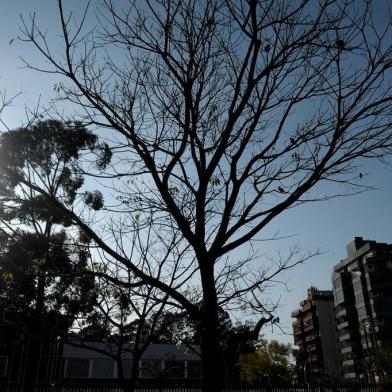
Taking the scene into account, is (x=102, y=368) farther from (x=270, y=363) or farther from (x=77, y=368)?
(x=270, y=363)

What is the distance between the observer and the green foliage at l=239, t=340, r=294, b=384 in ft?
197

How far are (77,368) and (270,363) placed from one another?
34.1 m

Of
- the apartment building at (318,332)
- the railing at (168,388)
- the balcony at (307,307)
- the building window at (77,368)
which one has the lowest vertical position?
the railing at (168,388)

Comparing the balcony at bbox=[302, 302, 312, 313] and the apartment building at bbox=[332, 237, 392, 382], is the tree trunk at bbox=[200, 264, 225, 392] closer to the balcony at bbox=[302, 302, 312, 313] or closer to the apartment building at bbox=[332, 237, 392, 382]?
the apartment building at bbox=[332, 237, 392, 382]

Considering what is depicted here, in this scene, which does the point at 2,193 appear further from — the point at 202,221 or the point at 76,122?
the point at 202,221

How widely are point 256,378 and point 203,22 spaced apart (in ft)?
204

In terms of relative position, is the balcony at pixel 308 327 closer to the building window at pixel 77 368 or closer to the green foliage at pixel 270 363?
the green foliage at pixel 270 363

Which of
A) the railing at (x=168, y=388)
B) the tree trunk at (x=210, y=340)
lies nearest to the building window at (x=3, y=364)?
the railing at (x=168, y=388)

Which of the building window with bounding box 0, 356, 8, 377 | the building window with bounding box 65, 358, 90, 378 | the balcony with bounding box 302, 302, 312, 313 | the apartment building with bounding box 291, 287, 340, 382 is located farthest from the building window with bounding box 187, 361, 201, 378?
the balcony with bounding box 302, 302, 312, 313

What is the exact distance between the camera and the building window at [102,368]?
35469 millimetres

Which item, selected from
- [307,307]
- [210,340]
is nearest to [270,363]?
[307,307]

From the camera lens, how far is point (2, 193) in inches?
215

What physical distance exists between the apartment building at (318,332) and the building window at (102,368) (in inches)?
2059

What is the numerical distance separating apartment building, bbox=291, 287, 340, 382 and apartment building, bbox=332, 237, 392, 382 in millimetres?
2910
